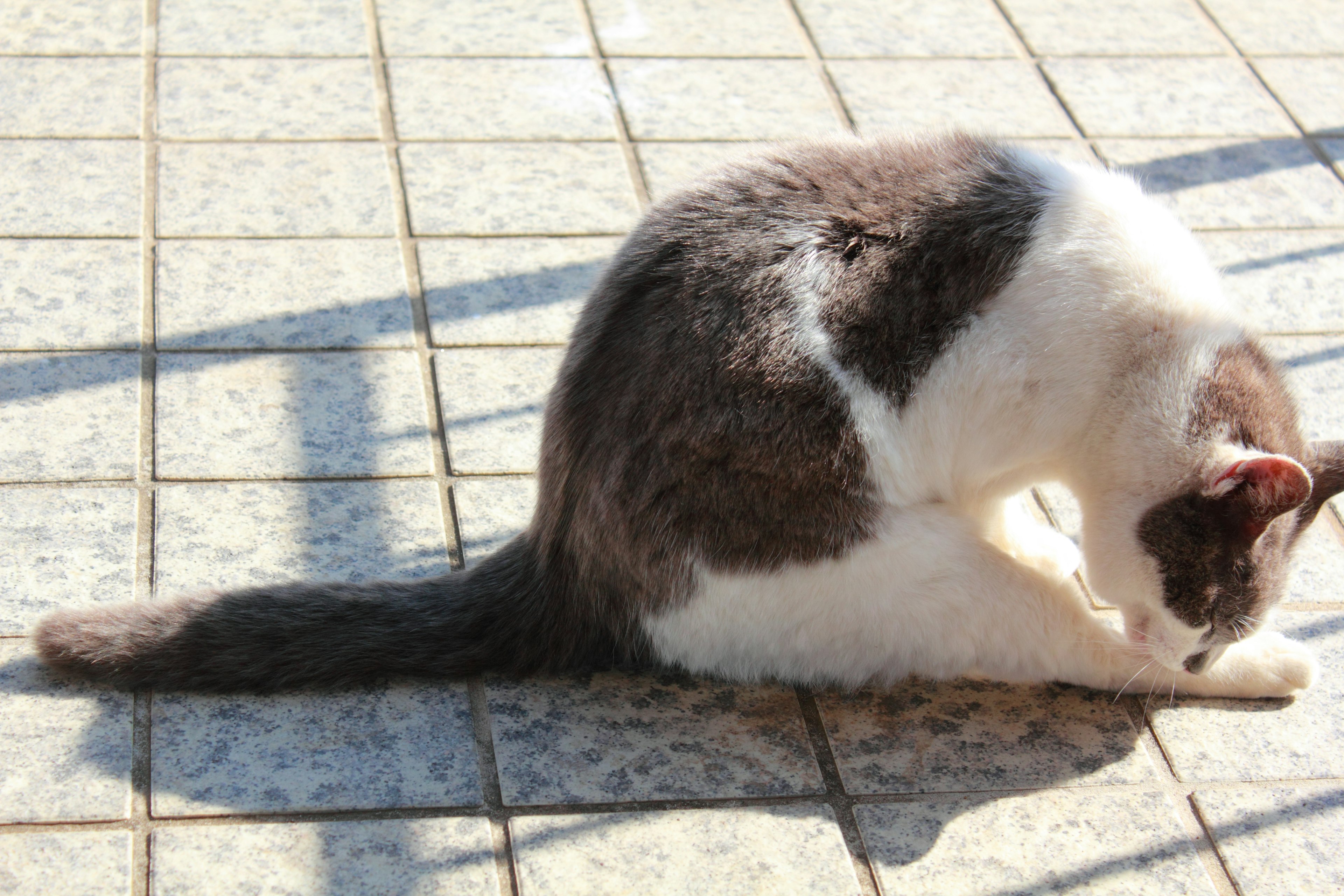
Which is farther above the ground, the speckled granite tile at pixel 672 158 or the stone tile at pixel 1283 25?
the stone tile at pixel 1283 25

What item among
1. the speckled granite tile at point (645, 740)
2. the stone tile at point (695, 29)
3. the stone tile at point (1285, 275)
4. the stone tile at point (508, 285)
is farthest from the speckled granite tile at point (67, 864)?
the stone tile at point (695, 29)

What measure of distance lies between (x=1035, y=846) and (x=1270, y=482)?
0.93m

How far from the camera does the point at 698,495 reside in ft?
9.19

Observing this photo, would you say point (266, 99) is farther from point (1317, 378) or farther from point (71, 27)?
point (1317, 378)

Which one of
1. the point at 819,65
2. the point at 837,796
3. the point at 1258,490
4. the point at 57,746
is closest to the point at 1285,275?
the point at 819,65

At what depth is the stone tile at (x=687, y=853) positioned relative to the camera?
263 cm

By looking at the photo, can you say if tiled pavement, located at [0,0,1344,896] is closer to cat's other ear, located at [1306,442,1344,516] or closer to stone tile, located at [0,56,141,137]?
stone tile, located at [0,56,141,137]

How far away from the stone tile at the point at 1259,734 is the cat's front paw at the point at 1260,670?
0.06m

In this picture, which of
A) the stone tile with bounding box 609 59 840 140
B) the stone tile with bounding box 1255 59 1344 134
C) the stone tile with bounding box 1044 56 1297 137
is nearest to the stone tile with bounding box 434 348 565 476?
the stone tile with bounding box 609 59 840 140

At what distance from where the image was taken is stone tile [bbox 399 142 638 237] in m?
4.53

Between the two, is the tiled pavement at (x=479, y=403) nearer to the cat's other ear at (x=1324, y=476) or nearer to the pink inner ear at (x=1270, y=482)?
the cat's other ear at (x=1324, y=476)

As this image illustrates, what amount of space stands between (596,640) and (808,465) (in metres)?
0.71

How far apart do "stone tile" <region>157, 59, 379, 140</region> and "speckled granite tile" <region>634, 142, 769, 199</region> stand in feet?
3.41

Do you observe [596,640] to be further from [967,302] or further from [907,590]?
[967,302]
